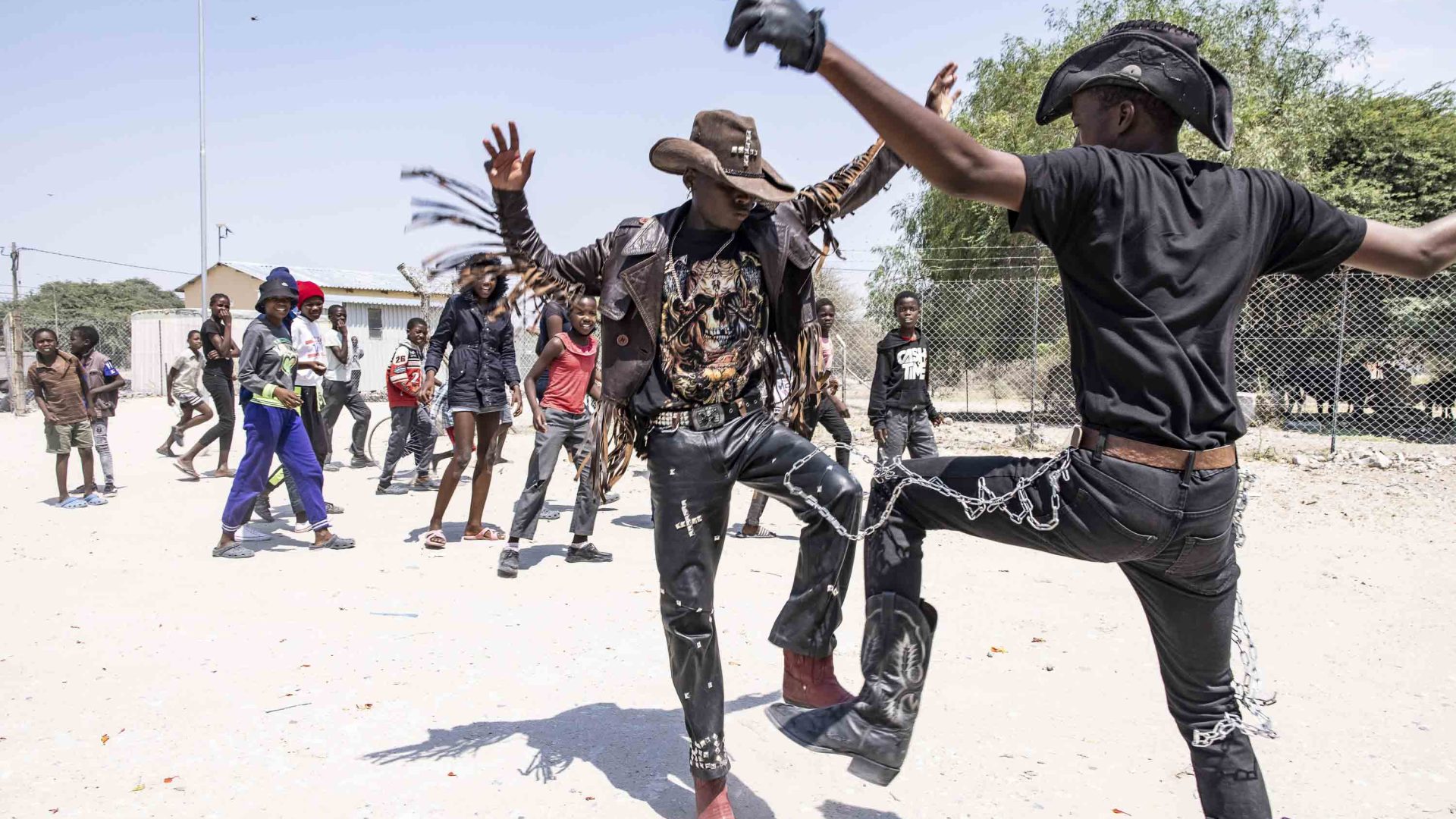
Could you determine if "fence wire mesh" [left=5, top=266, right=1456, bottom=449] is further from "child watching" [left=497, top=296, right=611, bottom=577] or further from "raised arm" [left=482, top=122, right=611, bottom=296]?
"raised arm" [left=482, top=122, right=611, bottom=296]

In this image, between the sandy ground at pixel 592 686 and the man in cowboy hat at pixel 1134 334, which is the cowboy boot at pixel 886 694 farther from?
the sandy ground at pixel 592 686

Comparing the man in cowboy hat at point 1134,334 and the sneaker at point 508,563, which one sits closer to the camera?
the man in cowboy hat at point 1134,334

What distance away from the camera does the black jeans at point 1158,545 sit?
2500 mm

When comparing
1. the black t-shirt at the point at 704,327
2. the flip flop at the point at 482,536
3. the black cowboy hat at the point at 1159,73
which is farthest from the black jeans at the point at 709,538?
the flip flop at the point at 482,536

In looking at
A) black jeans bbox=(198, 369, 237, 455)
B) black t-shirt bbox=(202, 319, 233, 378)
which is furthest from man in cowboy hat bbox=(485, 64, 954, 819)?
black jeans bbox=(198, 369, 237, 455)

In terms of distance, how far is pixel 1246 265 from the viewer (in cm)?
250

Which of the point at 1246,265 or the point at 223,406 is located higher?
the point at 1246,265

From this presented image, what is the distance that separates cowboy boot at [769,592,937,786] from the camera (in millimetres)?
2803

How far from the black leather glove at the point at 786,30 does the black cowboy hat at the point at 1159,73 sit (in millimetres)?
721

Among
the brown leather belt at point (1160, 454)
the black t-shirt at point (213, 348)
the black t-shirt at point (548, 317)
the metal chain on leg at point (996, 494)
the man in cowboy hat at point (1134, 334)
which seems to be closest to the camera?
the man in cowboy hat at point (1134, 334)

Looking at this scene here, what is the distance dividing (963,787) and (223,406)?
10.2 metres

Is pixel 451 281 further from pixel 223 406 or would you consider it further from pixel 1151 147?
pixel 223 406

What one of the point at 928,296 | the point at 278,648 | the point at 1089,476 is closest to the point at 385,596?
the point at 278,648

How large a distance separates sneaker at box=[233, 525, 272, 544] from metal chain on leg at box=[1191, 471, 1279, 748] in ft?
25.3
